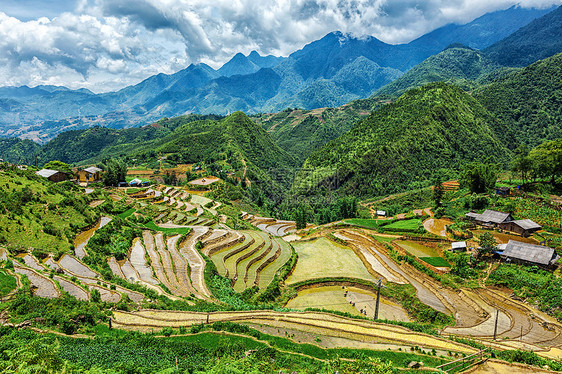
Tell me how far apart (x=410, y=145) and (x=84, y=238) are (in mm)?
96894

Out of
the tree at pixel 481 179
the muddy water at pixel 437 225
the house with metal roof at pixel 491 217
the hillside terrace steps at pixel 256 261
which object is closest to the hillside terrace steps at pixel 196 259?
the hillside terrace steps at pixel 256 261

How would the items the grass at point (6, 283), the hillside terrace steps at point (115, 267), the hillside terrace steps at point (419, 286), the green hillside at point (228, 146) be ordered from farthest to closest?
the green hillside at point (228, 146) → the hillside terrace steps at point (419, 286) → the hillside terrace steps at point (115, 267) → the grass at point (6, 283)

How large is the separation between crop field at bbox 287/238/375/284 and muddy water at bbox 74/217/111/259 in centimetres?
2191

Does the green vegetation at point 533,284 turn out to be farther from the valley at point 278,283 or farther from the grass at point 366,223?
the grass at point 366,223

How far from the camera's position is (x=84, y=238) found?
103ft

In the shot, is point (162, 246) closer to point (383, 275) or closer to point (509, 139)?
point (383, 275)

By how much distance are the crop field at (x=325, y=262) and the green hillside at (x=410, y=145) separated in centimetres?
5219

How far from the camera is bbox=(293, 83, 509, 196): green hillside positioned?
9662cm

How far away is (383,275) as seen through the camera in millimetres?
35875

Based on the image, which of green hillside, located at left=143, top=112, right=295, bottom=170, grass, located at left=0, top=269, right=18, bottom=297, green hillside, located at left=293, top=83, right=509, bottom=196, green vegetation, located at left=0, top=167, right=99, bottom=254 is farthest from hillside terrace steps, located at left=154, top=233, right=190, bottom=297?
green hillside, located at left=143, top=112, right=295, bottom=170

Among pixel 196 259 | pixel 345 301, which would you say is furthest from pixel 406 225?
pixel 196 259

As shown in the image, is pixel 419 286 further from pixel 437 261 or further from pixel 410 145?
pixel 410 145

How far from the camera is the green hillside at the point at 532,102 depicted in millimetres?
107500

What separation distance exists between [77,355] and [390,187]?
299 ft
